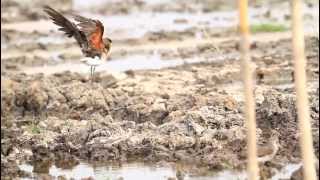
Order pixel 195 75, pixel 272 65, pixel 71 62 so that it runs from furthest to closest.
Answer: pixel 71 62 < pixel 272 65 < pixel 195 75

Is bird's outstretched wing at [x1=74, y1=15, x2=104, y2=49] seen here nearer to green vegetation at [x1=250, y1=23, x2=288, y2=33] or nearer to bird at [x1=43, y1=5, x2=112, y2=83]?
bird at [x1=43, y1=5, x2=112, y2=83]

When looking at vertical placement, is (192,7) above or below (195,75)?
above

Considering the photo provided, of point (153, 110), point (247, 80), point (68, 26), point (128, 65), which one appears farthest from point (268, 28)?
point (247, 80)

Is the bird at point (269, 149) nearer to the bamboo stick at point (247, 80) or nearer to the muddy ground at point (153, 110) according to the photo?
the muddy ground at point (153, 110)

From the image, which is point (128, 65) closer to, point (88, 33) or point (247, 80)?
point (88, 33)

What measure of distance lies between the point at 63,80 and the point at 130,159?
248 inches

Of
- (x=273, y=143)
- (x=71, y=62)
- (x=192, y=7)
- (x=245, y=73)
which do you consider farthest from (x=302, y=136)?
(x=192, y=7)

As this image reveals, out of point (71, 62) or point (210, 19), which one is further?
point (210, 19)

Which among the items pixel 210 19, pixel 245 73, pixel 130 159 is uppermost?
pixel 210 19

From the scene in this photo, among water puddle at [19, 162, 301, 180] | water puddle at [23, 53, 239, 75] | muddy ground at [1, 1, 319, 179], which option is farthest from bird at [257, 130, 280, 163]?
water puddle at [23, 53, 239, 75]

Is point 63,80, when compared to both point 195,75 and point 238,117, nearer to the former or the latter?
point 195,75

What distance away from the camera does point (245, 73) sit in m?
6.18

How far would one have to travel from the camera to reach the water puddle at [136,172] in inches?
439

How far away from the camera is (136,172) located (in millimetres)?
11695
